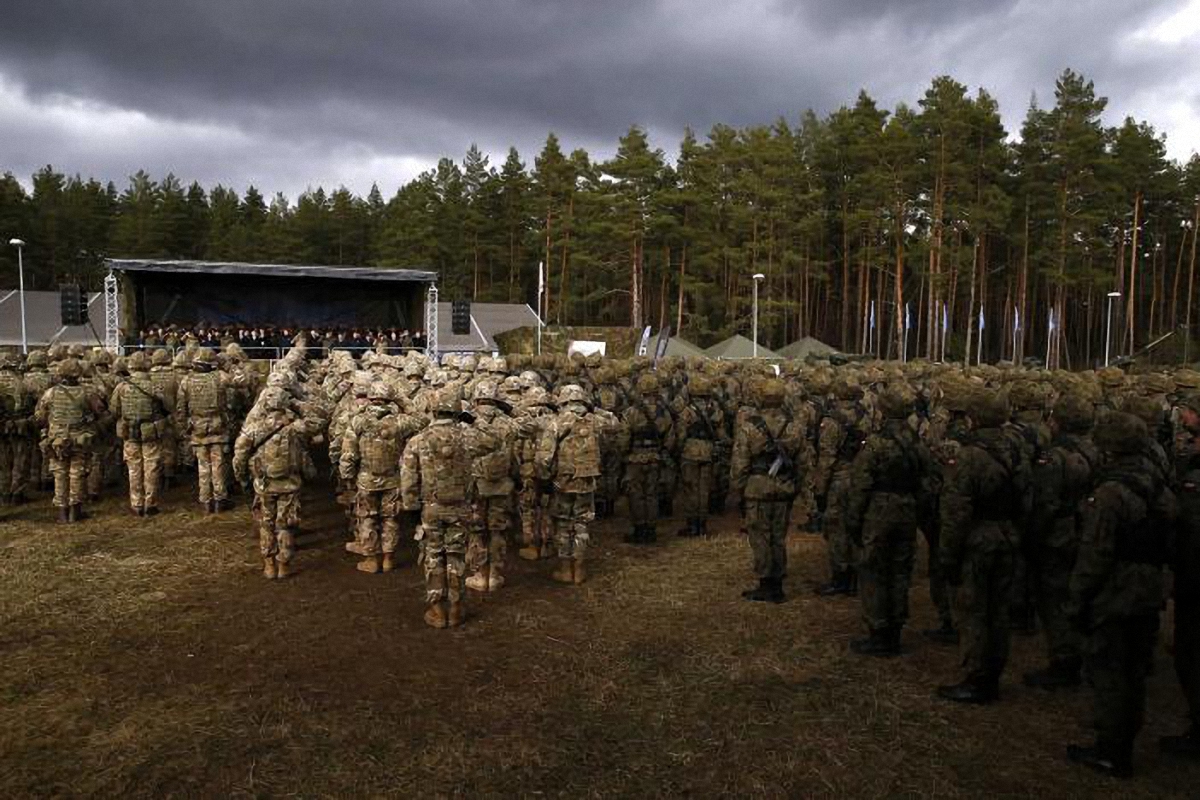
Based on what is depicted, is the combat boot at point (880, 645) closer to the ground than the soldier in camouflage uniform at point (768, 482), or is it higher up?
closer to the ground

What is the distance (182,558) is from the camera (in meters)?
9.91

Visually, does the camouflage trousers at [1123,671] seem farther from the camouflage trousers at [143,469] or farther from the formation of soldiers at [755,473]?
the camouflage trousers at [143,469]

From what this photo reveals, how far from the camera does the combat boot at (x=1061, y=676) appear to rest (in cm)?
658

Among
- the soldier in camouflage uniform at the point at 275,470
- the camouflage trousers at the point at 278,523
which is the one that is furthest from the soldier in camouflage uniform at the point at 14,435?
the camouflage trousers at the point at 278,523

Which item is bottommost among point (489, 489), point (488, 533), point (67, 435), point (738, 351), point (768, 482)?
point (488, 533)

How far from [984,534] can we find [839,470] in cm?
323

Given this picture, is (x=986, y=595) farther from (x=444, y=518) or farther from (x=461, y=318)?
(x=461, y=318)

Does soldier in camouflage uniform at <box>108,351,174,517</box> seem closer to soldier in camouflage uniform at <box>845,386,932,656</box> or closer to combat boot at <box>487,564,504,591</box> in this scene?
combat boot at <box>487,564,504,591</box>

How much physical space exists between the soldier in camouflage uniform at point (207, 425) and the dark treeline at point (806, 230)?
3292cm

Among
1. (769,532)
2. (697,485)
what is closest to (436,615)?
(769,532)

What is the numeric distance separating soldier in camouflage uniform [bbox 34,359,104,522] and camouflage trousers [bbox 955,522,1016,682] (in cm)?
1209

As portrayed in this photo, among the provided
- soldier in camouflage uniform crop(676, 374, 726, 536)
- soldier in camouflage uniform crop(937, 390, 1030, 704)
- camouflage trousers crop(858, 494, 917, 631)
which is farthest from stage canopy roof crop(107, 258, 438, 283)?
soldier in camouflage uniform crop(937, 390, 1030, 704)

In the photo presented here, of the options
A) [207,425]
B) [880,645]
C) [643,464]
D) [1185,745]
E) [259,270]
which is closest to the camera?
[1185,745]

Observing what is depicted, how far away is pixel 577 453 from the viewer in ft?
30.5
